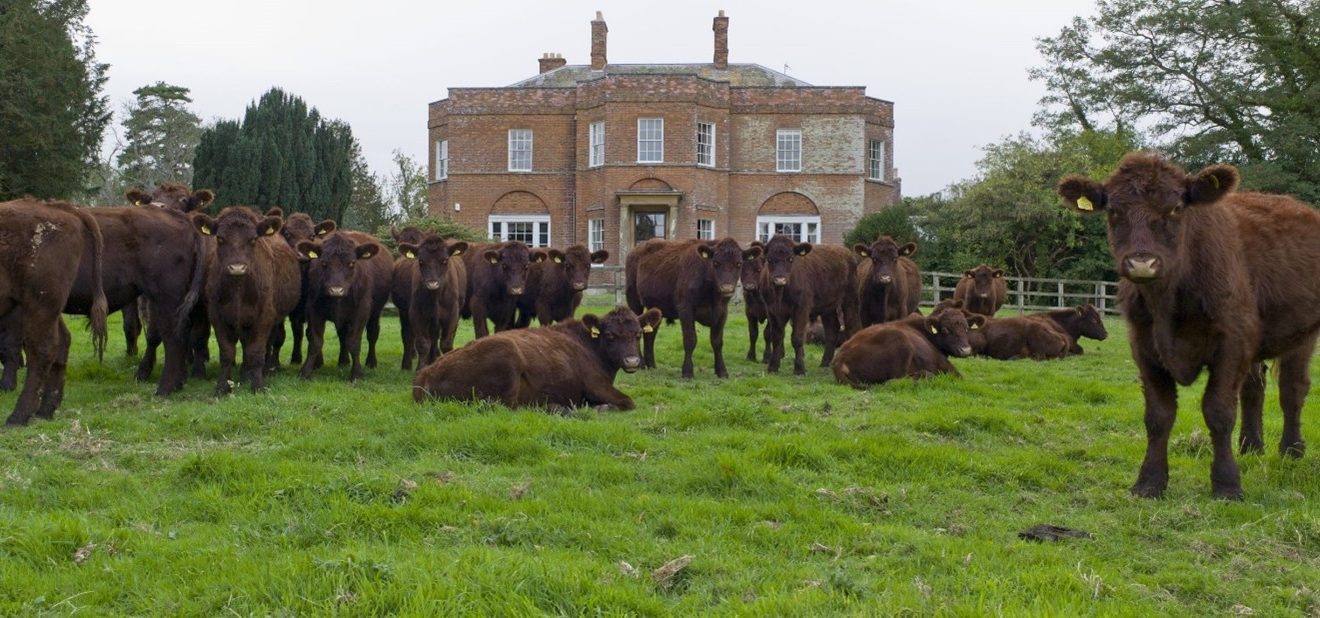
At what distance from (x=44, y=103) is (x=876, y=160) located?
31502 millimetres

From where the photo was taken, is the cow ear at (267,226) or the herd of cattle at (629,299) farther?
the cow ear at (267,226)

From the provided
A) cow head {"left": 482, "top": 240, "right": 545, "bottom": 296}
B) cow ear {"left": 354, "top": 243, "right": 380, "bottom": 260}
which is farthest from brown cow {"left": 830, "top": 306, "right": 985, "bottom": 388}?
cow ear {"left": 354, "top": 243, "right": 380, "bottom": 260}

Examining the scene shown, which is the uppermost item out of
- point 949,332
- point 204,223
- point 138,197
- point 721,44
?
point 721,44

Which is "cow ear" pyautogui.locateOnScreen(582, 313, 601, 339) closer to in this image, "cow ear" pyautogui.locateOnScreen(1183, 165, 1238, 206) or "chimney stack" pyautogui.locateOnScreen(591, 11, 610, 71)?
"cow ear" pyautogui.locateOnScreen(1183, 165, 1238, 206)

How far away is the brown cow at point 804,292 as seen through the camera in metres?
15.0

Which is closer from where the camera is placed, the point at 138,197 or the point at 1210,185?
the point at 1210,185

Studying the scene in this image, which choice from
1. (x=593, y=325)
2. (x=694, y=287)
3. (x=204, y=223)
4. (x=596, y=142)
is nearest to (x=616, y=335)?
(x=593, y=325)

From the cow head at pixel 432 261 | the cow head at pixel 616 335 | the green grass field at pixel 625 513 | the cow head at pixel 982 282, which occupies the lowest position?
the green grass field at pixel 625 513

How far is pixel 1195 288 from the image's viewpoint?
23.1 feet

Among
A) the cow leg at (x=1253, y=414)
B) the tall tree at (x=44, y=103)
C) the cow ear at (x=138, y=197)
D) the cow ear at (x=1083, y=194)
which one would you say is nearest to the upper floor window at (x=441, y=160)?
the tall tree at (x=44, y=103)

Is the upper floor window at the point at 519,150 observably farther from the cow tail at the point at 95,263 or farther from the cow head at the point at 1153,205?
the cow head at the point at 1153,205

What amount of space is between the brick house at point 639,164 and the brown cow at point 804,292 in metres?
26.5

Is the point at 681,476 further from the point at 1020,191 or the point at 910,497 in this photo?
the point at 1020,191

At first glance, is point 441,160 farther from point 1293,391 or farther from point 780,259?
point 1293,391
